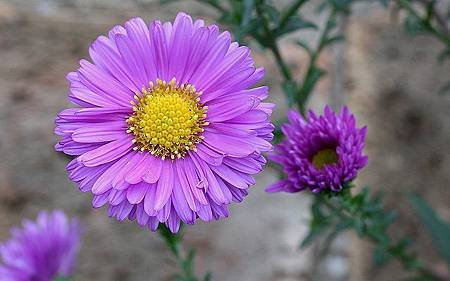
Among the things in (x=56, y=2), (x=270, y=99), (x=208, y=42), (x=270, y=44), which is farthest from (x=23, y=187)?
(x=208, y=42)

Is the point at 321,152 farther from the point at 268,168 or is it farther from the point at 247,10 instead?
the point at 268,168

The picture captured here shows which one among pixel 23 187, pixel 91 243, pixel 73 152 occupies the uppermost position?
pixel 73 152

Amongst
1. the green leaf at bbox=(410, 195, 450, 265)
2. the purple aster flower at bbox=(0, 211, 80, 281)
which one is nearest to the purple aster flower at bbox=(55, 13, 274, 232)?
the purple aster flower at bbox=(0, 211, 80, 281)

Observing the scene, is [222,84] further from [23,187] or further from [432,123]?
[432,123]

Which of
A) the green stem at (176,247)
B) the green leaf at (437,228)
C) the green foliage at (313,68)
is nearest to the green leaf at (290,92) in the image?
the green foliage at (313,68)

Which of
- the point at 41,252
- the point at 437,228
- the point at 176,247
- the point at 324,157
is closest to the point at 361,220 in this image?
the point at 324,157

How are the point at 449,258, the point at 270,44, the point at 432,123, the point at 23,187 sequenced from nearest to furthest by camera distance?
the point at 270,44 → the point at 449,258 → the point at 23,187 → the point at 432,123

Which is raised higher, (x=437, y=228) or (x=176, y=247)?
(x=176, y=247)

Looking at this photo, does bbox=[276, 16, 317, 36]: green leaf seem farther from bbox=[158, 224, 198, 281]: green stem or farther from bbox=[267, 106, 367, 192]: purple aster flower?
bbox=[158, 224, 198, 281]: green stem
